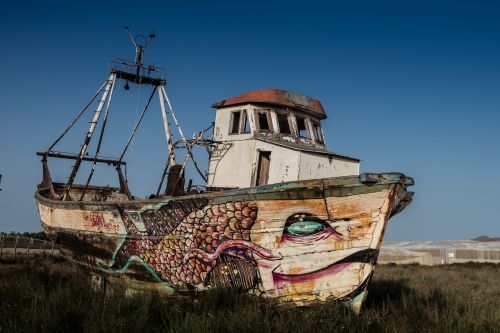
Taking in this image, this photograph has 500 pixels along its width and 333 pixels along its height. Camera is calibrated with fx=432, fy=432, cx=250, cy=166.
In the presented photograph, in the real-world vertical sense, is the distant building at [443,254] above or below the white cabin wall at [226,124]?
below

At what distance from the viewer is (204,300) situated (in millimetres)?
7234

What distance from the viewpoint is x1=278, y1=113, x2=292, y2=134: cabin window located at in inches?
450

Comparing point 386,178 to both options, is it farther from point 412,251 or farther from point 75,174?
point 412,251

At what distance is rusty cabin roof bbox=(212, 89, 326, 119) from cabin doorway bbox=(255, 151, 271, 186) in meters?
1.61

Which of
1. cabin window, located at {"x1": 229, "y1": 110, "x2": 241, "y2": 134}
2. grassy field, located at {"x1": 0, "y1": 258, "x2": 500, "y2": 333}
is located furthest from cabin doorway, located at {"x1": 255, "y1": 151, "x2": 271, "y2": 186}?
grassy field, located at {"x1": 0, "y1": 258, "x2": 500, "y2": 333}

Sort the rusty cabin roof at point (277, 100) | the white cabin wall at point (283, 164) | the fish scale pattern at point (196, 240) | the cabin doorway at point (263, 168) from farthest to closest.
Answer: the rusty cabin roof at point (277, 100)
the cabin doorway at point (263, 168)
the white cabin wall at point (283, 164)
the fish scale pattern at point (196, 240)

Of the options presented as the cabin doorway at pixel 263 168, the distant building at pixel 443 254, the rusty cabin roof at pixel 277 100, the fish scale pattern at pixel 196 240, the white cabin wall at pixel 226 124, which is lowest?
the distant building at pixel 443 254

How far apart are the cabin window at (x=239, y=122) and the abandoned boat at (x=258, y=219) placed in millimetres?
27

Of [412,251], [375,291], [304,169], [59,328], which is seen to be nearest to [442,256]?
[412,251]

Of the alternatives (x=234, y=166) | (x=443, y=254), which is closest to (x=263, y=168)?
(x=234, y=166)

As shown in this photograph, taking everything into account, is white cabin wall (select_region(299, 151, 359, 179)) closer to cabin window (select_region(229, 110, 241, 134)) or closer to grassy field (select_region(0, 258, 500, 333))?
cabin window (select_region(229, 110, 241, 134))

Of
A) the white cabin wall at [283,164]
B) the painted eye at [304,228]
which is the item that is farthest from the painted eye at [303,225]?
the white cabin wall at [283,164]

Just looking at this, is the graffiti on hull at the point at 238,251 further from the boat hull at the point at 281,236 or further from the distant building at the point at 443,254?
the distant building at the point at 443,254

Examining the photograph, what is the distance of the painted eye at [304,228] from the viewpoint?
706cm
